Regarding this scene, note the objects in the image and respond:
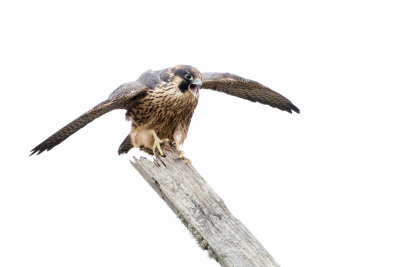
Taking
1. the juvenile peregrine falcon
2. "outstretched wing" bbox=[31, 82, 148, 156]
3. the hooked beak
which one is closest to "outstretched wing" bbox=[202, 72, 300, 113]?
the juvenile peregrine falcon

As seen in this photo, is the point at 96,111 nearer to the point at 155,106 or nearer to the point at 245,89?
the point at 155,106

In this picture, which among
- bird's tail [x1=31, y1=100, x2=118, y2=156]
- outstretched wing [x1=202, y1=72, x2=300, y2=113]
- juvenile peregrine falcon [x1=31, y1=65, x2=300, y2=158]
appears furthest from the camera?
outstretched wing [x1=202, y1=72, x2=300, y2=113]

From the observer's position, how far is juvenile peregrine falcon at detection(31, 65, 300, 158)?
5.05 meters

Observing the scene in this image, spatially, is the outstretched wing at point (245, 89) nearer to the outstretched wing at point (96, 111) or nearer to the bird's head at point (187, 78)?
the bird's head at point (187, 78)

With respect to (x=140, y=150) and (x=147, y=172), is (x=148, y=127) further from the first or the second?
(x=147, y=172)

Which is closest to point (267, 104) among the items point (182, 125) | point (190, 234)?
point (182, 125)

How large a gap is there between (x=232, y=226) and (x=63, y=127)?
61.5 inches

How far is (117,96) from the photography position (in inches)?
199

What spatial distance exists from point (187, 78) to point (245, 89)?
3.60 ft

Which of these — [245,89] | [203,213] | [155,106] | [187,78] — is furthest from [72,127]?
[245,89]

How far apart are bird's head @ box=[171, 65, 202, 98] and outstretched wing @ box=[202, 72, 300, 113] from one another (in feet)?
1.67

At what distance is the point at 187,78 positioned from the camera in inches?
200

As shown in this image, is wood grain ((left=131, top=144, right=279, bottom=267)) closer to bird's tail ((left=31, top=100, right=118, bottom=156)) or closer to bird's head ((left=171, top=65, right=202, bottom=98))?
bird's tail ((left=31, top=100, right=118, bottom=156))

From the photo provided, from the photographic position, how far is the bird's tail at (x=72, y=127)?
4.94 meters
